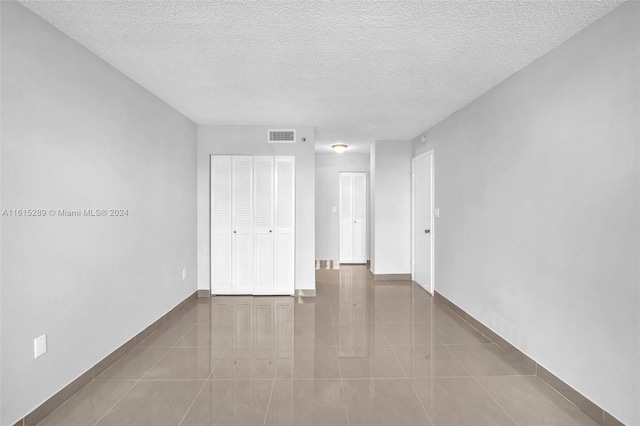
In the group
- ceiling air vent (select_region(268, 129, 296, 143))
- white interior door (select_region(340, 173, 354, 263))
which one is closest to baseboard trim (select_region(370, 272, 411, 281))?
white interior door (select_region(340, 173, 354, 263))

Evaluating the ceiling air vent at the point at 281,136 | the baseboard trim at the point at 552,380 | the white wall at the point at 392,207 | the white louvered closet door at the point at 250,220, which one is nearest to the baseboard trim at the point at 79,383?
the white louvered closet door at the point at 250,220

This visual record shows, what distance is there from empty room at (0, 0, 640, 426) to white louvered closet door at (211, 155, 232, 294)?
1.89 ft

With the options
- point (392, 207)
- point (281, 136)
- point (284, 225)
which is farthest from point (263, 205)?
point (392, 207)

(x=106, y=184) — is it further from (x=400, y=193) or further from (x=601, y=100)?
(x=400, y=193)

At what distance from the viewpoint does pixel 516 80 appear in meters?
2.96

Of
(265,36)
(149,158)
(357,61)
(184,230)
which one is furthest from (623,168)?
(184,230)

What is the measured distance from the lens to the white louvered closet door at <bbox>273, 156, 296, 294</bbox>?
4879 millimetres

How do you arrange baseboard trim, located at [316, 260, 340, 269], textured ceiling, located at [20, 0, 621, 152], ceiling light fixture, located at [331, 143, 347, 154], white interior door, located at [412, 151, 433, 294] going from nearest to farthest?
textured ceiling, located at [20, 0, 621, 152] < white interior door, located at [412, 151, 433, 294] < ceiling light fixture, located at [331, 143, 347, 154] < baseboard trim, located at [316, 260, 340, 269]

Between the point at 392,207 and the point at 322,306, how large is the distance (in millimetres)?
2431

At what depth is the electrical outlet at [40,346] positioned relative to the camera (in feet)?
6.72

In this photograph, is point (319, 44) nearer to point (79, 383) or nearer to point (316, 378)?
point (316, 378)

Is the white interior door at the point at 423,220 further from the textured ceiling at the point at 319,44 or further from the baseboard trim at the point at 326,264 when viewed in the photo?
the baseboard trim at the point at 326,264

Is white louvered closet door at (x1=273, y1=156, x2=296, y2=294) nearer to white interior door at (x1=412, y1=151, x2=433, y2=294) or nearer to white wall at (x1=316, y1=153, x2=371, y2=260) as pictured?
white interior door at (x1=412, y1=151, x2=433, y2=294)

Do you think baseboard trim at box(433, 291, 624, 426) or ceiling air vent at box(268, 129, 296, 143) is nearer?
baseboard trim at box(433, 291, 624, 426)
